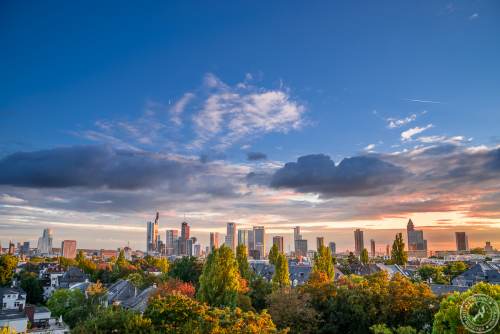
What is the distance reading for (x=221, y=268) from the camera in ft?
132

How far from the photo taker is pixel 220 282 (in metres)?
39.9

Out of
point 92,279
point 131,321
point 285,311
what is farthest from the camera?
point 92,279

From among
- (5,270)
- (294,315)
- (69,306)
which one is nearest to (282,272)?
(294,315)

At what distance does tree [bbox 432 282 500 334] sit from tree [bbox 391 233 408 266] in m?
81.8

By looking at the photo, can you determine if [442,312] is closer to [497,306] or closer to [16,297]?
[497,306]

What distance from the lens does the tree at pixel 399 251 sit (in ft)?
328

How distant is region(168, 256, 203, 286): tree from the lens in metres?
63.5

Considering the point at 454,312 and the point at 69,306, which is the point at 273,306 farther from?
the point at 69,306

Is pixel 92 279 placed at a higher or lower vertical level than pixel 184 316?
lower

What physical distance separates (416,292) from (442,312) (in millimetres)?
13232

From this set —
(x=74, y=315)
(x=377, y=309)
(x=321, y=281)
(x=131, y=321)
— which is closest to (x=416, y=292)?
(x=377, y=309)

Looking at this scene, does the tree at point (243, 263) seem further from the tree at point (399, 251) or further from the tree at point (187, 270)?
the tree at point (399, 251)

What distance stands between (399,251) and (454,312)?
85766mm

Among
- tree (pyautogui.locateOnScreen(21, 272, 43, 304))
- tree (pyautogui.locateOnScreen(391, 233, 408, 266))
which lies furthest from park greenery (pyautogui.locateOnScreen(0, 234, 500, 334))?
tree (pyautogui.locateOnScreen(391, 233, 408, 266))
